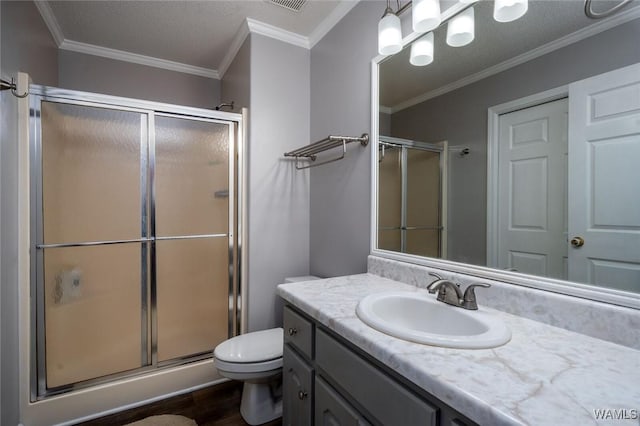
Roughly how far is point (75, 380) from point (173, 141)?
1549 mm

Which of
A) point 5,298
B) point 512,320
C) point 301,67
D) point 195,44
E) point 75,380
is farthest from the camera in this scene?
point 195,44

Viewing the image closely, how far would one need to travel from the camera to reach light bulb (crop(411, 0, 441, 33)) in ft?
3.68

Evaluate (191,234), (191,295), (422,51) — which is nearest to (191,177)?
(191,234)

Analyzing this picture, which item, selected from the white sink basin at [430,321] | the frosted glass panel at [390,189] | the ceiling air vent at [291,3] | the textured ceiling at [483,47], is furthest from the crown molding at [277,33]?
the white sink basin at [430,321]

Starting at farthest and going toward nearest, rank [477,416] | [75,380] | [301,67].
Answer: [301,67], [75,380], [477,416]

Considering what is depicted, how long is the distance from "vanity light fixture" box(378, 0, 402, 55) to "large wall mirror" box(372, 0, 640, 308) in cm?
9

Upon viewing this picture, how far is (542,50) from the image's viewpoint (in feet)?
2.98

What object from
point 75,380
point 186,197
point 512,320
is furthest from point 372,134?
point 75,380

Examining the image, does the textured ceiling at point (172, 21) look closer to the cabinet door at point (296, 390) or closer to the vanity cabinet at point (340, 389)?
the vanity cabinet at point (340, 389)

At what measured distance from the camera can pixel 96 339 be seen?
1761mm

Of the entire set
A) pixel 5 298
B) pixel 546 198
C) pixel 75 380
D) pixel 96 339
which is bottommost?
pixel 75 380

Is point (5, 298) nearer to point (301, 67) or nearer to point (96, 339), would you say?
point (96, 339)

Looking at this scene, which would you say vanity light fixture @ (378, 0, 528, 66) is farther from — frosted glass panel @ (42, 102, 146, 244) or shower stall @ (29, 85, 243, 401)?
frosted glass panel @ (42, 102, 146, 244)

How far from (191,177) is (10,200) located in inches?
34.5
